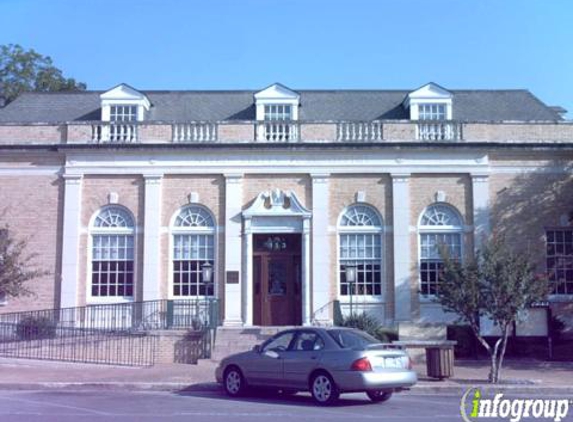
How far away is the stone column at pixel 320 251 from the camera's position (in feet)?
82.4

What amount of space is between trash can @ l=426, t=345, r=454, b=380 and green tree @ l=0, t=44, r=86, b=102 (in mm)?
35289

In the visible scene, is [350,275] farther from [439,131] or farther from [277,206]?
[439,131]

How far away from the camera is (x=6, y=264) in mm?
20000

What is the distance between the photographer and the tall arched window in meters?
25.6

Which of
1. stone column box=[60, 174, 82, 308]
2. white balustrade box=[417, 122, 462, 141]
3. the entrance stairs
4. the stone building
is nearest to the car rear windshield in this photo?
the entrance stairs

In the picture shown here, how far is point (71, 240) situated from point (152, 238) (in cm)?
288

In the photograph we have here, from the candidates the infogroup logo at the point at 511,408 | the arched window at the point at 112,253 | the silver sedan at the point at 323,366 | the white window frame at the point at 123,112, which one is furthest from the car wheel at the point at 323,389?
the white window frame at the point at 123,112

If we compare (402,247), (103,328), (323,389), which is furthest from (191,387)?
(402,247)

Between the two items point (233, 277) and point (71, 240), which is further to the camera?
point (71, 240)

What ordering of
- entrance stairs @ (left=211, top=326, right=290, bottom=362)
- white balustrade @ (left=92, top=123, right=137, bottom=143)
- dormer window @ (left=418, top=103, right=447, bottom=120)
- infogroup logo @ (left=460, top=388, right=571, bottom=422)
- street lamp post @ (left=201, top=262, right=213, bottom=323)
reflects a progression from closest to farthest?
infogroup logo @ (left=460, top=388, right=571, bottom=422)
entrance stairs @ (left=211, top=326, right=290, bottom=362)
street lamp post @ (left=201, top=262, right=213, bottom=323)
white balustrade @ (left=92, top=123, right=137, bottom=143)
dormer window @ (left=418, top=103, right=447, bottom=120)

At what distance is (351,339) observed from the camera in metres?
14.1

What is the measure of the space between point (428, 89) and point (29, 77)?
2892 cm

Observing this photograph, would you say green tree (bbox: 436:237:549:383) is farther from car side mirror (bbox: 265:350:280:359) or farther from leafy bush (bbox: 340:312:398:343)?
car side mirror (bbox: 265:350:280:359)

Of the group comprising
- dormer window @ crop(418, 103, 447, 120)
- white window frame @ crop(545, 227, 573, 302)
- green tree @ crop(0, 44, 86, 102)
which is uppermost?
green tree @ crop(0, 44, 86, 102)
